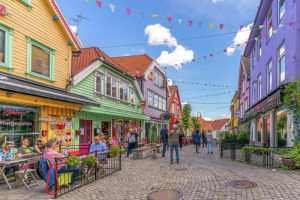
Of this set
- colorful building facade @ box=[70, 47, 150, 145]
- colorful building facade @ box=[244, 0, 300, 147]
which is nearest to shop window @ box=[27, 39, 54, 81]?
colorful building facade @ box=[70, 47, 150, 145]

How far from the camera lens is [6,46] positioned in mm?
9383

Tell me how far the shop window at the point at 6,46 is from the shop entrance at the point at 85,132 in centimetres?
544

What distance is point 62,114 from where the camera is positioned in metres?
11.9

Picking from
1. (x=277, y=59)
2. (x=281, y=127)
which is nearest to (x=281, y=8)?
(x=277, y=59)

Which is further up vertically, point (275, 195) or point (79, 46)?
point (79, 46)

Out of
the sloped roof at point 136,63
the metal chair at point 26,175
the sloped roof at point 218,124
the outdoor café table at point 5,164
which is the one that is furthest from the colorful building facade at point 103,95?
the sloped roof at point 218,124

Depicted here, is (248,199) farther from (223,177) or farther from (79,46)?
(79,46)

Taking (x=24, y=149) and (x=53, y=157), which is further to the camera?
(x=24, y=149)

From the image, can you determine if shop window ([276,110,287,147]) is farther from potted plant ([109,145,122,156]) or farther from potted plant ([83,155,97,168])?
potted plant ([83,155,97,168])

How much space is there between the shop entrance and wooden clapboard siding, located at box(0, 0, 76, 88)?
2.57m

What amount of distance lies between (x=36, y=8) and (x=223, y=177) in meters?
9.61

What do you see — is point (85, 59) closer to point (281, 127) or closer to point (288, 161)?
point (281, 127)

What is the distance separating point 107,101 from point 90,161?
938 centimetres

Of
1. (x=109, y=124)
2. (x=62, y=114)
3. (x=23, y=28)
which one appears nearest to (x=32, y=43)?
(x=23, y=28)
